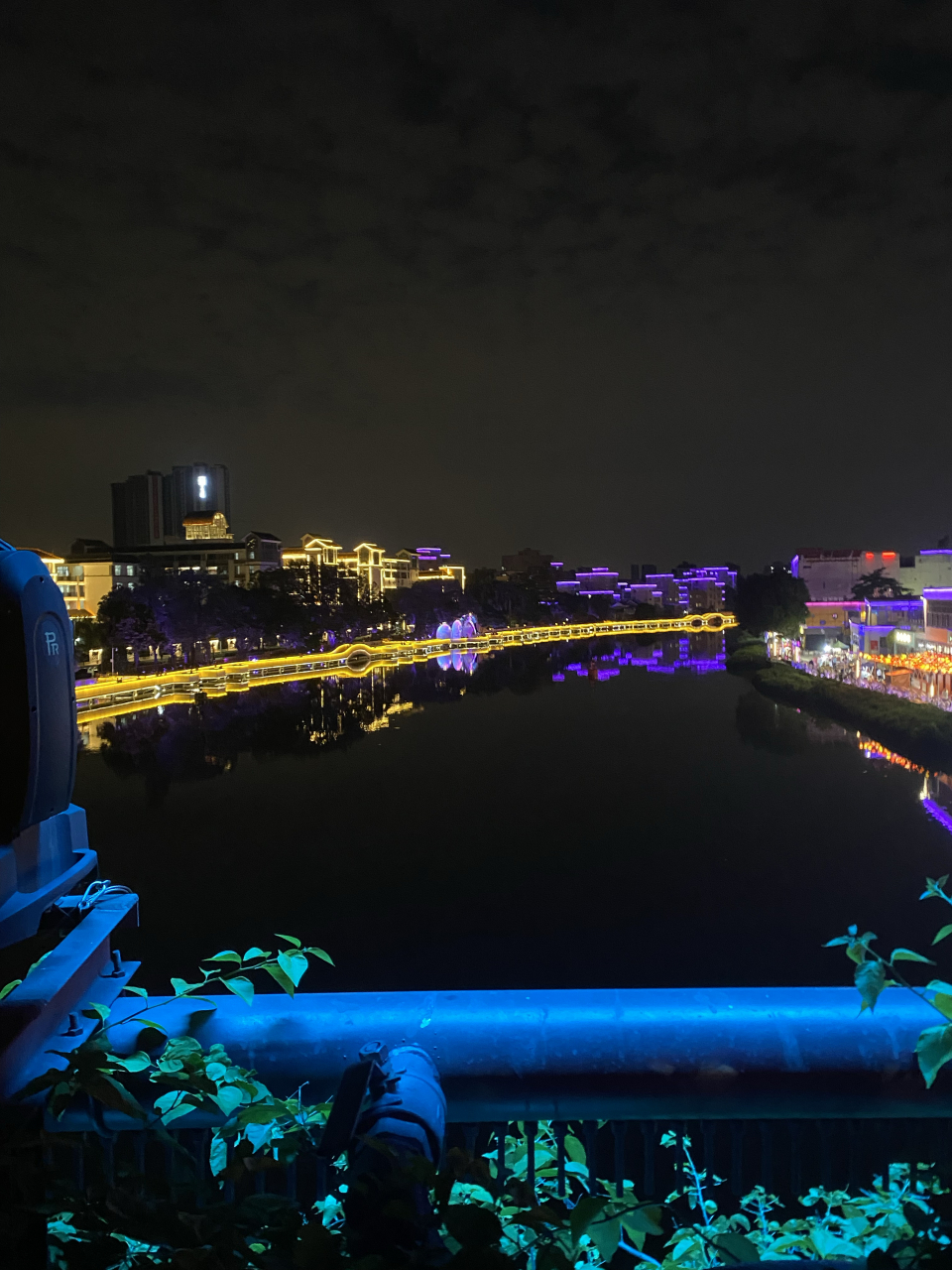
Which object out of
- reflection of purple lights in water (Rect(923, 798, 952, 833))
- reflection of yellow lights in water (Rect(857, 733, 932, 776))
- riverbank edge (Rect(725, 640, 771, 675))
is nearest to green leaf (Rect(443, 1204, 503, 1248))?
reflection of purple lights in water (Rect(923, 798, 952, 833))

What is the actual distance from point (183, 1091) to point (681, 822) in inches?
479

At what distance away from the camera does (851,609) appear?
107ft

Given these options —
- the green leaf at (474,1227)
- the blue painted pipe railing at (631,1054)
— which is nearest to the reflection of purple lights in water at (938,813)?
the blue painted pipe railing at (631,1054)

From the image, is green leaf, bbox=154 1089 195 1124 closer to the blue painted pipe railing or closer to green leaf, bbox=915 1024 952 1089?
the blue painted pipe railing

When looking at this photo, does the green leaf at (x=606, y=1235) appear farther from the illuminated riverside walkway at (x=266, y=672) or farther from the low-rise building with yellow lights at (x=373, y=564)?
the low-rise building with yellow lights at (x=373, y=564)

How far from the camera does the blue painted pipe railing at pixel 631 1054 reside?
0.96m

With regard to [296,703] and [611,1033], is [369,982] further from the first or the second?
[296,703]

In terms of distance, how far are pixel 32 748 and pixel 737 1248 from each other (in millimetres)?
848

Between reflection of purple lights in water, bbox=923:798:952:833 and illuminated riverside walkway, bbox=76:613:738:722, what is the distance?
41.8ft

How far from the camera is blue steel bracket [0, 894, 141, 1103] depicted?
2.86ft

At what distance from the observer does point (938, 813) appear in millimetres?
12320

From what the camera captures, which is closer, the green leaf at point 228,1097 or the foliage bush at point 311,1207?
the foliage bush at point 311,1207

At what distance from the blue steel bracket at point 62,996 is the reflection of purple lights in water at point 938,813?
41.0 feet

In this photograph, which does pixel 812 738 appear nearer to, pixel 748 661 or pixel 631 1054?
pixel 748 661
